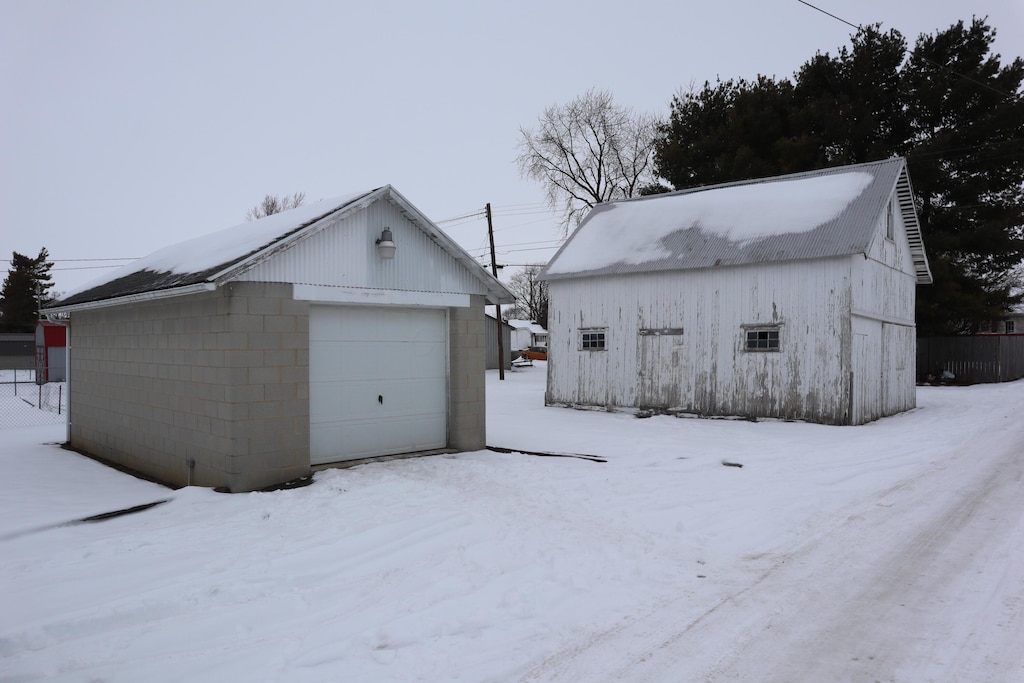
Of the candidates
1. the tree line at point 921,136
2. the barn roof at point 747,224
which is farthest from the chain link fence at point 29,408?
the tree line at point 921,136

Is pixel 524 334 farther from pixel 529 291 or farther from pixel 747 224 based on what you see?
pixel 747 224

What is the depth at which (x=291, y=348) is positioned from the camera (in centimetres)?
884

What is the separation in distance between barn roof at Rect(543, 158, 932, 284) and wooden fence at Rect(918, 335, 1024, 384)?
9.30 meters

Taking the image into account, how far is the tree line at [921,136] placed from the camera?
28.1m

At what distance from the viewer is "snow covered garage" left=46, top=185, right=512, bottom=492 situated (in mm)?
8453

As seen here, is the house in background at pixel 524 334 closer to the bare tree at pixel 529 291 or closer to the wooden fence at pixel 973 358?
the bare tree at pixel 529 291

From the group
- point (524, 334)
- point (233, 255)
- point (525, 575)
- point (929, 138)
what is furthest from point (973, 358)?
point (524, 334)

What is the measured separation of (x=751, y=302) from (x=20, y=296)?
60458mm

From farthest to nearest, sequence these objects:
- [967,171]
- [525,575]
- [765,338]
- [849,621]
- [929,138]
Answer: [929,138] → [967,171] → [765,338] → [525,575] → [849,621]

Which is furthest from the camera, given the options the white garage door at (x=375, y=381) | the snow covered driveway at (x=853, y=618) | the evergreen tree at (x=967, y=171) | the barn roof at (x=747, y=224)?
the evergreen tree at (x=967, y=171)

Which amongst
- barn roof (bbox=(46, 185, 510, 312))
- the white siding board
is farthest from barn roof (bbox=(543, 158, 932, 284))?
the white siding board

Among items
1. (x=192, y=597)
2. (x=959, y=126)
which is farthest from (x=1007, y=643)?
(x=959, y=126)

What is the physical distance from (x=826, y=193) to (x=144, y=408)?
55.1ft

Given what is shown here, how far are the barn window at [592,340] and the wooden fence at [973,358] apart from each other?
757 inches
